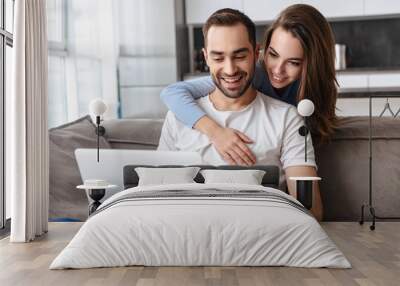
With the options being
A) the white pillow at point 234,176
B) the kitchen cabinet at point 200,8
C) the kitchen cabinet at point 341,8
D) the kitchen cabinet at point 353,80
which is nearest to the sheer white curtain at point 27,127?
the white pillow at point 234,176

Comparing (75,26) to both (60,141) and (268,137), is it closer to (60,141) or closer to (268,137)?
(60,141)

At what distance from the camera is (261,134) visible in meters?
4.91

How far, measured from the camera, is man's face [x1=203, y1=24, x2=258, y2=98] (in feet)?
16.3

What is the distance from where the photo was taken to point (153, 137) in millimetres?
5066

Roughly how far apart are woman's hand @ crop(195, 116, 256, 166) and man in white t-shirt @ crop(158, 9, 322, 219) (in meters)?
0.04

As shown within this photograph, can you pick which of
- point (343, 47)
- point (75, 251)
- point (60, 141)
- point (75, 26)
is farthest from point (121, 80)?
point (75, 251)

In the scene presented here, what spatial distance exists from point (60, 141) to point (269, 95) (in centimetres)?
162

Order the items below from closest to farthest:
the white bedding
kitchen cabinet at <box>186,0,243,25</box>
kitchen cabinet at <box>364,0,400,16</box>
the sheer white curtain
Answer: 1. the white bedding
2. the sheer white curtain
3. kitchen cabinet at <box>364,0,400,16</box>
4. kitchen cabinet at <box>186,0,243,25</box>

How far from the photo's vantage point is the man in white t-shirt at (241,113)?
486 cm

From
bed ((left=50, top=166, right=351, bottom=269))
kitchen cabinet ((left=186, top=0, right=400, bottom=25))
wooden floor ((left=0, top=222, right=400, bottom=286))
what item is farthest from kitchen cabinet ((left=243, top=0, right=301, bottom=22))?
bed ((left=50, top=166, right=351, bottom=269))

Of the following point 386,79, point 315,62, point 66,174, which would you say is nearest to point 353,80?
point 386,79

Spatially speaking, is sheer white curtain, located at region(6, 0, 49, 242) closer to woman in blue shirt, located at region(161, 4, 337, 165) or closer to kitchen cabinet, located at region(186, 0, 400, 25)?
woman in blue shirt, located at region(161, 4, 337, 165)

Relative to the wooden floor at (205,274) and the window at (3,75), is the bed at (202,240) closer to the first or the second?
the wooden floor at (205,274)

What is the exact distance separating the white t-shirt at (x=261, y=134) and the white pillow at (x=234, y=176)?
0.16 m
